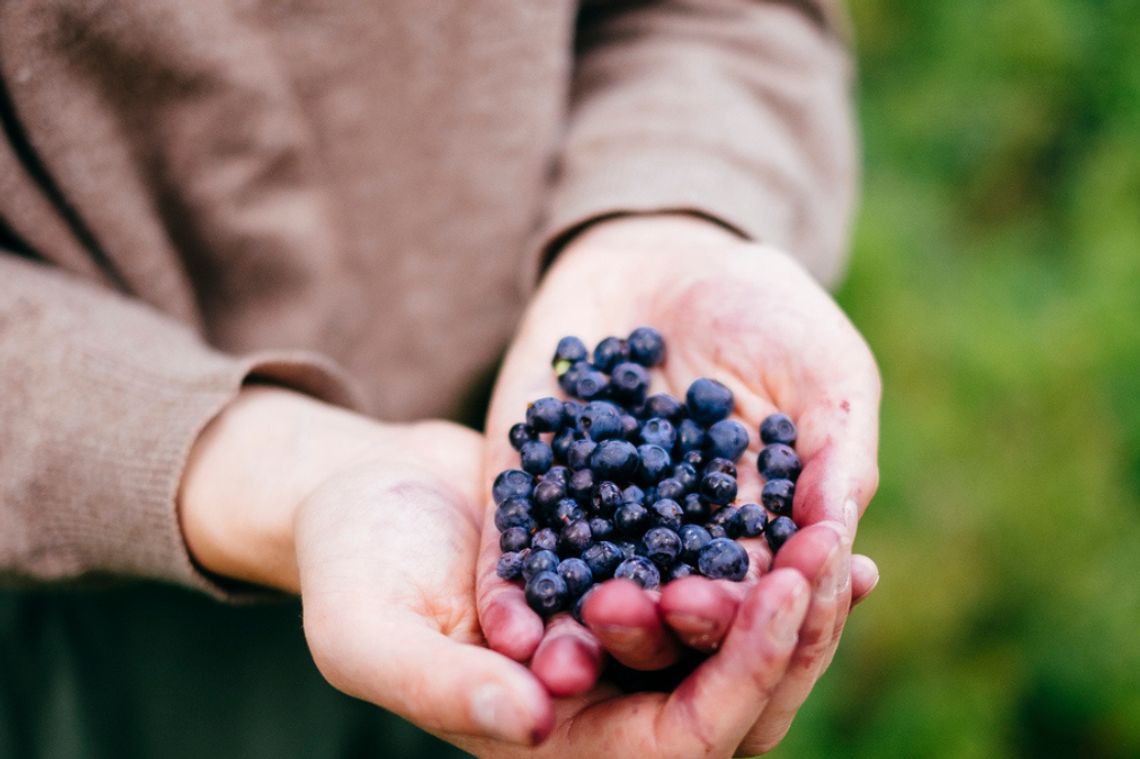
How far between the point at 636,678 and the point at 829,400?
1.55 ft

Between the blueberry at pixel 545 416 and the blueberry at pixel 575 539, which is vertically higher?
the blueberry at pixel 545 416

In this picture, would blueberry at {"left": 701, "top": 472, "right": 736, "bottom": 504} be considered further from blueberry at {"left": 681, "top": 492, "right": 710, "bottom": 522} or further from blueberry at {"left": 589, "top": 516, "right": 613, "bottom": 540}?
blueberry at {"left": 589, "top": 516, "right": 613, "bottom": 540}

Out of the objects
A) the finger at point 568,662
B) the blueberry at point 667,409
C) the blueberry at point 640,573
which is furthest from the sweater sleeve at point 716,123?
the finger at point 568,662

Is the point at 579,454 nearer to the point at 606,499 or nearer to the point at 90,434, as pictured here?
the point at 606,499

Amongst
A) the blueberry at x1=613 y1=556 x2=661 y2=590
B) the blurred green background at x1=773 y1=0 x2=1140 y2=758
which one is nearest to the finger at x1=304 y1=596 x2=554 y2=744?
the blueberry at x1=613 y1=556 x2=661 y2=590

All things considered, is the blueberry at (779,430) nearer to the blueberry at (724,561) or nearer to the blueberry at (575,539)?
the blueberry at (724,561)

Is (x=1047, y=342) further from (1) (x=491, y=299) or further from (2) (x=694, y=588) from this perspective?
(2) (x=694, y=588)

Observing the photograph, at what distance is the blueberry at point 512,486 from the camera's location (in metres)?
1.27

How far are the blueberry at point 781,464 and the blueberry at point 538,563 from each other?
1.12 feet

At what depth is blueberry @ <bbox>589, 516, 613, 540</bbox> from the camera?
4.14 ft

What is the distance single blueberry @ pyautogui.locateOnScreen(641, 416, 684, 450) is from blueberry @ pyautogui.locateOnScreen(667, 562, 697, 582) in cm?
23

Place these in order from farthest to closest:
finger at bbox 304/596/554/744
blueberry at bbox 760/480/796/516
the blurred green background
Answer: the blurred green background < blueberry at bbox 760/480/796/516 < finger at bbox 304/596/554/744

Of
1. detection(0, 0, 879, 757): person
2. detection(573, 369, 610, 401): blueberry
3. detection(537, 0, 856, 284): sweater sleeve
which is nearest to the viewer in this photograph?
detection(0, 0, 879, 757): person

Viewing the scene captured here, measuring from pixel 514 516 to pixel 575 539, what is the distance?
91mm
